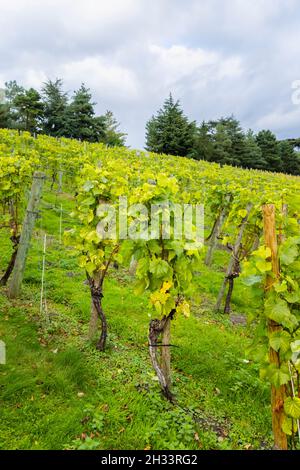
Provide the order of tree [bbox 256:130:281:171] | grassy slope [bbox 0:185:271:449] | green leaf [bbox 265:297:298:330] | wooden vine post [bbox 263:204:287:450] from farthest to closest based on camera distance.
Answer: tree [bbox 256:130:281:171]
grassy slope [bbox 0:185:271:449]
wooden vine post [bbox 263:204:287:450]
green leaf [bbox 265:297:298:330]

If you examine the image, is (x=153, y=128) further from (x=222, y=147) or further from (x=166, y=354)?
(x=166, y=354)

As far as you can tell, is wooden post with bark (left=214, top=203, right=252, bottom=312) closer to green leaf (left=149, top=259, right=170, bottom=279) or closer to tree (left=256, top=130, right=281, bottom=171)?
green leaf (left=149, top=259, right=170, bottom=279)

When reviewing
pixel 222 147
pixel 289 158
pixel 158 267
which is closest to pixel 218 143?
pixel 222 147

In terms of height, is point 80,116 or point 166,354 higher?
point 80,116

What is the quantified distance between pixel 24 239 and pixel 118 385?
2967 millimetres

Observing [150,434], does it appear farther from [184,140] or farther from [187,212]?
[184,140]

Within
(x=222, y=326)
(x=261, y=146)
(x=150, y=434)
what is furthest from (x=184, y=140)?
(x=150, y=434)

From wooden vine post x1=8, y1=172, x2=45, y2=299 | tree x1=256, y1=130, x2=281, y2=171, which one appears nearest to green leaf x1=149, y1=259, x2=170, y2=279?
wooden vine post x1=8, y1=172, x2=45, y2=299

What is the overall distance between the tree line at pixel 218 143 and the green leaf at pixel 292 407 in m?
36.6

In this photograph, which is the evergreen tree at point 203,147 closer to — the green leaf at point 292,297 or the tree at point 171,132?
the tree at point 171,132

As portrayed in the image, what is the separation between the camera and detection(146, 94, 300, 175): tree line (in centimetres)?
3769

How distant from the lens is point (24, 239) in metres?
5.23

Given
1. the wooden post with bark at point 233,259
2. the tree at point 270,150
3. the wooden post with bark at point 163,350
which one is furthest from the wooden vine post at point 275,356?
the tree at point 270,150

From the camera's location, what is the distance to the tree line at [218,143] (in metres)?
37.7
